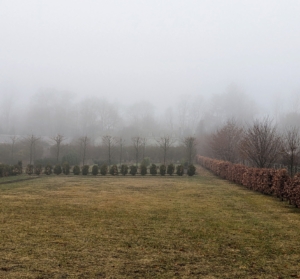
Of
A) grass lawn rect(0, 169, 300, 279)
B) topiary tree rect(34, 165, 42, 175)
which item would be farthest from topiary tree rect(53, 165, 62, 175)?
grass lawn rect(0, 169, 300, 279)

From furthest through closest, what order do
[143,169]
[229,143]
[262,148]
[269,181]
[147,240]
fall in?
[229,143] < [143,169] < [262,148] < [269,181] < [147,240]

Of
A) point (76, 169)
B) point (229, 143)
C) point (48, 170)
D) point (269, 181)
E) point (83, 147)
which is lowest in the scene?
point (48, 170)

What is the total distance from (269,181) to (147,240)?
27.2 feet

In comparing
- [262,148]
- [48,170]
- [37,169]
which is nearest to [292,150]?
[262,148]

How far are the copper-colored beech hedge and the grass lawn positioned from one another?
54cm

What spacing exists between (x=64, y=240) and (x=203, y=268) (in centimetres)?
255

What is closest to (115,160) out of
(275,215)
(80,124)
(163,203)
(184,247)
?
(163,203)

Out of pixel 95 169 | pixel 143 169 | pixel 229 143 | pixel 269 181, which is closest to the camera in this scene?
pixel 269 181

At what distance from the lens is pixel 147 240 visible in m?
5.52

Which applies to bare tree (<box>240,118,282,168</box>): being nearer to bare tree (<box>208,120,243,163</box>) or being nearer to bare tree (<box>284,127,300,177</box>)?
bare tree (<box>284,127,300,177</box>)

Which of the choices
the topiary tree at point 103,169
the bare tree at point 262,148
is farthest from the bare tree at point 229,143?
the topiary tree at point 103,169

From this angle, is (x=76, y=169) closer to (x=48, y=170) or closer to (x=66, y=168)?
(x=66, y=168)

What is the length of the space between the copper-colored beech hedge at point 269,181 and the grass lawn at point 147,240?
54 centimetres

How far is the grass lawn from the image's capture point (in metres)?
4.14
